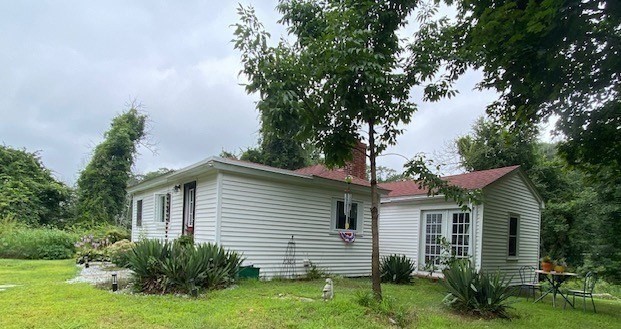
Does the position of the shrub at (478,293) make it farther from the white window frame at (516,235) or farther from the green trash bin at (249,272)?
the white window frame at (516,235)

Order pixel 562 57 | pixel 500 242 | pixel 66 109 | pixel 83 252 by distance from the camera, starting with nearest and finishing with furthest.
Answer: pixel 562 57
pixel 500 242
pixel 83 252
pixel 66 109

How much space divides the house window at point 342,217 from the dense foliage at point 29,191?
15.3m

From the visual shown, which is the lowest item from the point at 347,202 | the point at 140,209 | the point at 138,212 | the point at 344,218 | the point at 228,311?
the point at 228,311

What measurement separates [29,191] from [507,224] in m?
21.5

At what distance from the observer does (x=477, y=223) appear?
10867mm

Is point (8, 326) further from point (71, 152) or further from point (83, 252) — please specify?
point (71, 152)

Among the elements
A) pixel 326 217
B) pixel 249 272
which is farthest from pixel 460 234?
pixel 249 272

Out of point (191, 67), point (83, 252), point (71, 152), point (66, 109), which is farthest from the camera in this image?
point (71, 152)

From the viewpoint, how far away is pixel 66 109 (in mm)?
16359

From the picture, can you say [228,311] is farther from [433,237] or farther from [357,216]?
[433,237]

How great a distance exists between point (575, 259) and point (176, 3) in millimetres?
18828

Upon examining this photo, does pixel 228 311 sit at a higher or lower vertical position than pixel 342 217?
lower

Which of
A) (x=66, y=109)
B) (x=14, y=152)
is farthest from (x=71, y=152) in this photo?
(x=66, y=109)

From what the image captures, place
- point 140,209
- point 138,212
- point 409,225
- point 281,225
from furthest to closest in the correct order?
point 138,212 < point 140,209 < point 409,225 < point 281,225
